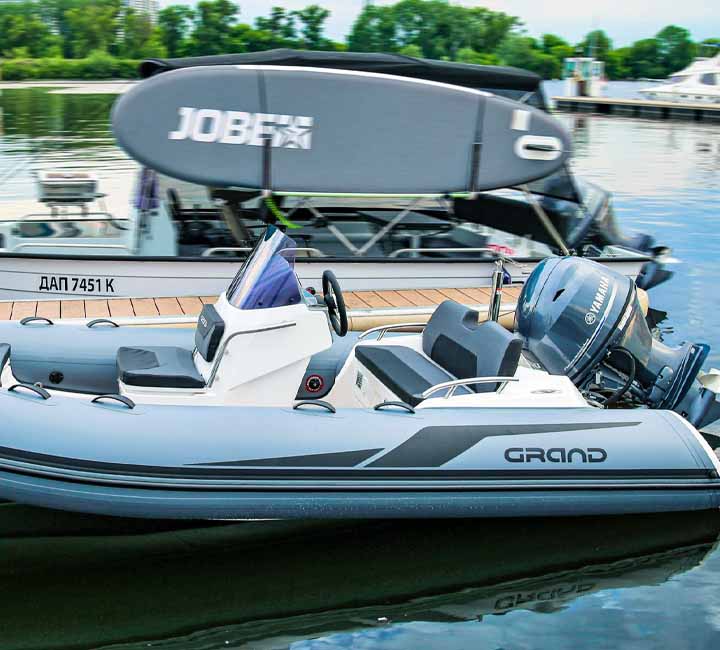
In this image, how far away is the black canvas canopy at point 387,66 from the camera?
8.17m

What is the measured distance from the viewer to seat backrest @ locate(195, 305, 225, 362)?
533 cm

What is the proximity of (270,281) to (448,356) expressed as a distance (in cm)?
110

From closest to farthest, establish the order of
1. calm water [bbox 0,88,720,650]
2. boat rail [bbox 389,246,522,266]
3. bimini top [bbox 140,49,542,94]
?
calm water [bbox 0,88,720,650] < bimini top [bbox 140,49,542,94] < boat rail [bbox 389,246,522,266]

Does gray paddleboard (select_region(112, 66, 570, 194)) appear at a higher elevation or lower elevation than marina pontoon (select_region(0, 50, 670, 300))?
higher

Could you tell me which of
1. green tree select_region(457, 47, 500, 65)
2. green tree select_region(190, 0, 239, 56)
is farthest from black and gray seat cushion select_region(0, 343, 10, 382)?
green tree select_region(190, 0, 239, 56)

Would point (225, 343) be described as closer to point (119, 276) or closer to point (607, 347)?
point (607, 347)

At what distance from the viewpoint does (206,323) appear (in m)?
5.50

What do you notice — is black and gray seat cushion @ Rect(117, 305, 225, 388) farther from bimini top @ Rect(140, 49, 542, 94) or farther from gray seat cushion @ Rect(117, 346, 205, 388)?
bimini top @ Rect(140, 49, 542, 94)

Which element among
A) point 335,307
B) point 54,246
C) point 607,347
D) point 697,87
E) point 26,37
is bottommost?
point 26,37

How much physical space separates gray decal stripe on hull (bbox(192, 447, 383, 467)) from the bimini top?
436 centimetres

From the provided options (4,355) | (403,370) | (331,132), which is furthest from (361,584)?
(331,132)

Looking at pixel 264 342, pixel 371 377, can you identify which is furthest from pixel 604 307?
pixel 264 342

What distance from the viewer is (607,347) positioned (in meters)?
5.88

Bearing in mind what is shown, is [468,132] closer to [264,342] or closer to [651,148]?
[264,342]
